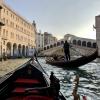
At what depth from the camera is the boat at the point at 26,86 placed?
4180 millimetres

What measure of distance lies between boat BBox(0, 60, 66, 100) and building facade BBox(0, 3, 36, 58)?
2901 cm

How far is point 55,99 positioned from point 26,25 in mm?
52359

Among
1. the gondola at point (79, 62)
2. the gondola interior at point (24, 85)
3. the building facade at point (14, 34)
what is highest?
the building facade at point (14, 34)

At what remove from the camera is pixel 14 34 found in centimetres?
4503

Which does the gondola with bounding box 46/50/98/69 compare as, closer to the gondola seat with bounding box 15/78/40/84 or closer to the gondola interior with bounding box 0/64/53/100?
the gondola interior with bounding box 0/64/53/100

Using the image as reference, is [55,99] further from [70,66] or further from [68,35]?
[68,35]

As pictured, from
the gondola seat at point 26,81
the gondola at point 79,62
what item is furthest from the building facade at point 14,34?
the gondola seat at point 26,81

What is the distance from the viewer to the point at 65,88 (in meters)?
8.56

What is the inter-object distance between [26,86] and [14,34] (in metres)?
40.2

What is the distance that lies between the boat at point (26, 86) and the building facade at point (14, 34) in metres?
29.0

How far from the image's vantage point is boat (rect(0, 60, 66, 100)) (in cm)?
418

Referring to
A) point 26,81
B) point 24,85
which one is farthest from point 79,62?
point 24,85

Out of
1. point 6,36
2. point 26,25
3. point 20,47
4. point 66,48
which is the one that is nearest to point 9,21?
point 6,36

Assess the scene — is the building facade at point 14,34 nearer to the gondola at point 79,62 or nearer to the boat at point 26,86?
the gondola at point 79,62
